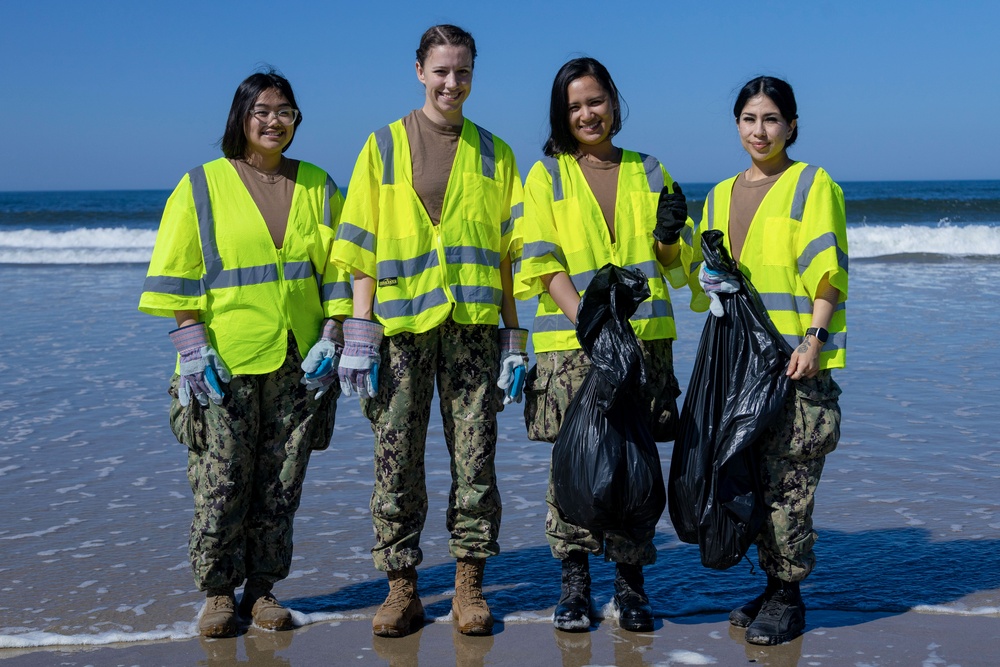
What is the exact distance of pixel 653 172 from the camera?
3.55 meters

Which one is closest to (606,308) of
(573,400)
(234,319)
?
(573,400)

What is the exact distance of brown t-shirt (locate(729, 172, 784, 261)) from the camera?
11.1 ft

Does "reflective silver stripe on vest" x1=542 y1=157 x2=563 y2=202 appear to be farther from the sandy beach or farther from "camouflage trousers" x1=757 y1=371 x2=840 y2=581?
the sandy beach

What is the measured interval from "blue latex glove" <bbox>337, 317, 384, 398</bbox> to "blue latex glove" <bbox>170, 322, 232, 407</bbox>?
393 mm

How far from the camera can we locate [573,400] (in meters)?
3.41

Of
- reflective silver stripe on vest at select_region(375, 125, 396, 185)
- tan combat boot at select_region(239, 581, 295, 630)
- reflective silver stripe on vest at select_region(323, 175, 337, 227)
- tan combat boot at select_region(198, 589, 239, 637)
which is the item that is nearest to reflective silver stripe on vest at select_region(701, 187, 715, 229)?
reflective silver stripe on vest at select_region(375, 125, 396, 185)

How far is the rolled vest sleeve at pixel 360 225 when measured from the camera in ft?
11.0

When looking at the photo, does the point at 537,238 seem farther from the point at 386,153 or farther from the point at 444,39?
the point at 444,39

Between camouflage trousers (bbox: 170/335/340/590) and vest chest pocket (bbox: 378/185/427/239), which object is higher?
vest chest pocket (bbox: 378/185/427/239)

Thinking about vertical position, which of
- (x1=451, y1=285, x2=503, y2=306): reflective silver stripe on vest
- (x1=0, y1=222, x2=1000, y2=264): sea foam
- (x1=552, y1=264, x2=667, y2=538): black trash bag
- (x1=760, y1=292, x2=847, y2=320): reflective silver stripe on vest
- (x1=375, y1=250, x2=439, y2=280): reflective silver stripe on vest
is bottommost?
(x1=0, y1=222, x2=1000, y2=264): sea foam

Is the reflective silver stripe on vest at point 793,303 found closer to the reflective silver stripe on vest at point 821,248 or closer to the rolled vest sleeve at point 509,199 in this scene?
the reflective silver stripe on vest at point 821,248

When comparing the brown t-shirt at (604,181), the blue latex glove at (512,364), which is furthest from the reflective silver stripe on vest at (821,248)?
the blue latex glove at (512,364)

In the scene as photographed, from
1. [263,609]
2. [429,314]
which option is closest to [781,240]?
[429,314]

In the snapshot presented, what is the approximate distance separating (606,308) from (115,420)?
4.22 meters
